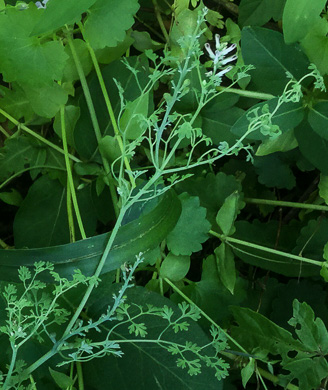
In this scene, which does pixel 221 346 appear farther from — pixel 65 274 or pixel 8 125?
pixel 8 125

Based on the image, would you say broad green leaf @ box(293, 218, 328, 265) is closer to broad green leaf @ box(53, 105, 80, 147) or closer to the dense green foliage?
the dense green foliage

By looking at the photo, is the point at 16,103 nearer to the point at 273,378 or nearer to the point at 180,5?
the point at 180,5

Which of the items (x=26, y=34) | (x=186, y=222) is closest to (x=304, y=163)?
(x=186, y=222)

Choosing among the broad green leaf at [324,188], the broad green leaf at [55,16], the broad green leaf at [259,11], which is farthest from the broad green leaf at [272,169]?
the broad green leaf at [55,16]

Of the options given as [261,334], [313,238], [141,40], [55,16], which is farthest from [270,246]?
[55,16]

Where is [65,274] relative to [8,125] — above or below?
below

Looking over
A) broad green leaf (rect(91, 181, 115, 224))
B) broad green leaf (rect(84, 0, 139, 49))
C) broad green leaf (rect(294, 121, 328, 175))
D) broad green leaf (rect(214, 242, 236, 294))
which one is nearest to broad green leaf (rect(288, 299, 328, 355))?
broad green leaf (rect(214, 242, 236, 294))
